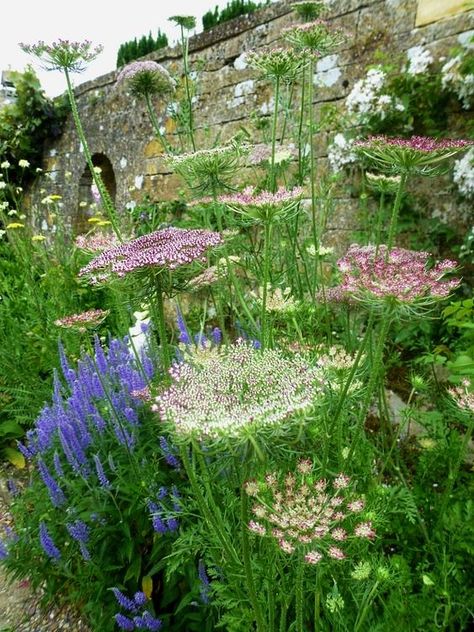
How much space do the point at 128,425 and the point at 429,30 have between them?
10.8 ft

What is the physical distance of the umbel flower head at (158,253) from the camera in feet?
4.09

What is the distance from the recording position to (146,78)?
2607mm

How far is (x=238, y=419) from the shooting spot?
102 cm

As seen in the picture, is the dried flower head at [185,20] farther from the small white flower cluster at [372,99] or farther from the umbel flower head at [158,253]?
the umbel flower head at [158,253]

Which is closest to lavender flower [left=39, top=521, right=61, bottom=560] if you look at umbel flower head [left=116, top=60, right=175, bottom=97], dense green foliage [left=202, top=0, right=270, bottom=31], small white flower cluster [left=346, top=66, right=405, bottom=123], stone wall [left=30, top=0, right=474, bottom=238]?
stone wall [left=30, top=0, right=474, bottom=238]

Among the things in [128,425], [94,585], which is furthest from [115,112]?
[94,585]

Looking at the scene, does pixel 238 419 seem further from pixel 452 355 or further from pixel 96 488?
pixel 452 355

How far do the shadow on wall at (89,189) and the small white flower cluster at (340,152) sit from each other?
457cm

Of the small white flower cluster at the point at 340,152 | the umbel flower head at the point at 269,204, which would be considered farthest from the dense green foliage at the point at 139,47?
the umbel flower head at the point at 269,204

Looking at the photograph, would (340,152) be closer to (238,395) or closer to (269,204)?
(269,204)

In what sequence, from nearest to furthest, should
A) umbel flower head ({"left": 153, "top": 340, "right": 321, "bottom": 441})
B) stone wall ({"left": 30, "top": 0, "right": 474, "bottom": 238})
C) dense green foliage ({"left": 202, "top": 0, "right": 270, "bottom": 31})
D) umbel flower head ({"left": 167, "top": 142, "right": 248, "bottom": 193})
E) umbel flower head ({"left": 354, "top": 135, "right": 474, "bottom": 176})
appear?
umbel flower head ({"left": 153, "top": 340, "right": 321, "bottom": 441}) < umbel flower head ({"left": 354, "top": 135, "right": 474, "bottom": 176}) < umbel flower head ({"left": 167, "top": 142, "right": 248, "bottom": 193}) < stone wall ({"left": 30, "top": 0, "right": 474, "bottom": 238}) < dense green foliage ({"left": 202, "top": 0, "right": 270, "bottom": 31})

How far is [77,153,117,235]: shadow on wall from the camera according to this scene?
7.63 metres

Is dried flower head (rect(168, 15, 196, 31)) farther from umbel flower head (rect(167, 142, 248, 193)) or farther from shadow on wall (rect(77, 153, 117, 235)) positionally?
shadow on wall (rect(77, 153, 117, 235))

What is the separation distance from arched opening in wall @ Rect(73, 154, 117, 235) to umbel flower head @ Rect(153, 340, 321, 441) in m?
6.75
